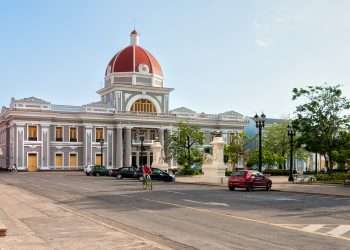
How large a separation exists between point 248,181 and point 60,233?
71.0 ft

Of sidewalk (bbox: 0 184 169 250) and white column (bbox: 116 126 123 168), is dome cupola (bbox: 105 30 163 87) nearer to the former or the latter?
white column (bbox: 116 126 123 168)

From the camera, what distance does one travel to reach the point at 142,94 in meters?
94.9

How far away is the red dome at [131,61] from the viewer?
9394cm

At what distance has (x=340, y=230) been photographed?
1370cm

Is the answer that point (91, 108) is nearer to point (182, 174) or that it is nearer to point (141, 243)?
point (182, 174)

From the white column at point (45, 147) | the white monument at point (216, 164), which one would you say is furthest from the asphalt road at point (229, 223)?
the white column at point (45, 147)

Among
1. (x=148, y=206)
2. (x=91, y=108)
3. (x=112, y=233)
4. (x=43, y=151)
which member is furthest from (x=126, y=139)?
(x=112, y=233)

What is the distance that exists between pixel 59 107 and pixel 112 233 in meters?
78.0

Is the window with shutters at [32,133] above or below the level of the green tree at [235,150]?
above

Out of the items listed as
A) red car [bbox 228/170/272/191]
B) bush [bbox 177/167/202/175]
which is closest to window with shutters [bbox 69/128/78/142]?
bush [bbox 177/167/202/175]

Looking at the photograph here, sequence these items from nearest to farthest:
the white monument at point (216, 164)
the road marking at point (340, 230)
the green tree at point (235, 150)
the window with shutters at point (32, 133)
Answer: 1. the road marking at point (340, 230)
2. the white monument at point (216, 164)
3. the green tree at point (235, 150)
4. the window with shutters at point (32, 133)

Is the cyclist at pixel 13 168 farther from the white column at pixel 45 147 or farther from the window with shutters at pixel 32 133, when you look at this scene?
the window with shutters at pixel 32 133

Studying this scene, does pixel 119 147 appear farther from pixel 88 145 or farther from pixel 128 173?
pixel 128 173

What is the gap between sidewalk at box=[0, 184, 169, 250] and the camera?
11.0 meters
